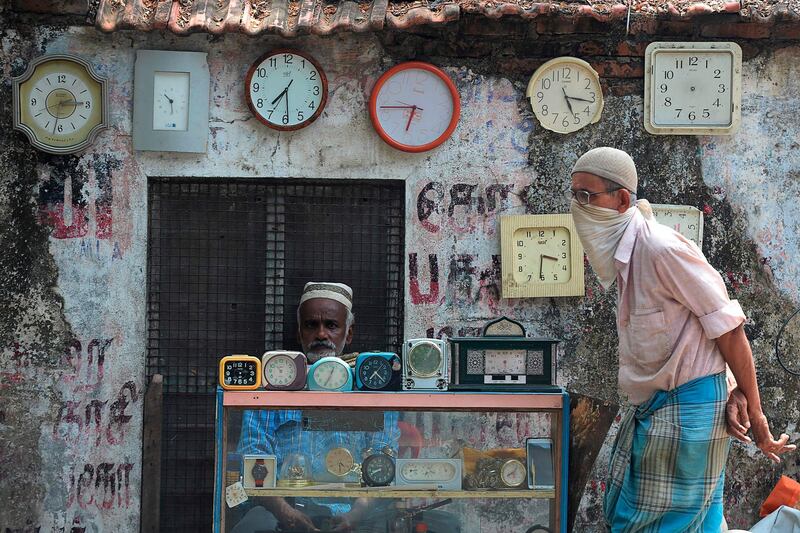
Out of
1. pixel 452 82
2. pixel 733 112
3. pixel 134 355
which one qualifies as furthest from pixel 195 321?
pixel 733 112

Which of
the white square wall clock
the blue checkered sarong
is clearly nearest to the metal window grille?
the white square wall clock

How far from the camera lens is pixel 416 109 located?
5984 millimetres

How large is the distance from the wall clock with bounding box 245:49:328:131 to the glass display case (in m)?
2.12

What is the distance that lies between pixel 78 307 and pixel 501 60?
2.79 metres

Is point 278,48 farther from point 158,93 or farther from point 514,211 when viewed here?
point 514,211

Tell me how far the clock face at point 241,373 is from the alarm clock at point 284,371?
45 mm

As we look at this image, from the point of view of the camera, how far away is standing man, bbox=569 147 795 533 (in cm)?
379

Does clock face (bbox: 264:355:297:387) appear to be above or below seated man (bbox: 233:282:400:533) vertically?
above

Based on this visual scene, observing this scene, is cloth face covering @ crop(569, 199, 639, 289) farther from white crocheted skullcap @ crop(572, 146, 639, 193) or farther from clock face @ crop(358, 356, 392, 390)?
clock face @ crop(358, 356, 392, 390)

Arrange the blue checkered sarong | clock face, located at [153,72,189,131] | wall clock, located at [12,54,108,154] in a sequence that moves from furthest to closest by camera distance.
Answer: clock face, located at [153,72,189,131] → wall clock, located at [12,54,108,154] → the blue checkered sarong

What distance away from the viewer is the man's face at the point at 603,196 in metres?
4.00

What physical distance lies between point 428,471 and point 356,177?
2.13m

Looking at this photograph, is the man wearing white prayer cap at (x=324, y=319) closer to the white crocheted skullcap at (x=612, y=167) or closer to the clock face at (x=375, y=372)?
the clock face at (x=375, y=372)

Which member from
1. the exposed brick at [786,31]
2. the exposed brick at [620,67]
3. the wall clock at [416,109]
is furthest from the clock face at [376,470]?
the exposed brick at [786,31]
